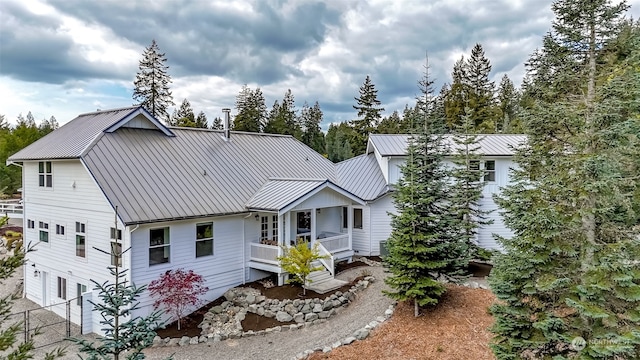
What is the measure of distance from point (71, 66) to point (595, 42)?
2011 centimetres

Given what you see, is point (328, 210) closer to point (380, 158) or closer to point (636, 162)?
point (380, 158)

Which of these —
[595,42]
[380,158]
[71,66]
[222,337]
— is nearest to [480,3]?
[595,42]

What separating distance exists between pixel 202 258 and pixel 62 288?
6.86m

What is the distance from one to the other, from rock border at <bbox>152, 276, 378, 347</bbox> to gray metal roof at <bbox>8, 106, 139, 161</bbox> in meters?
7.78

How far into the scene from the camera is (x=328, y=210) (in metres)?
19.9

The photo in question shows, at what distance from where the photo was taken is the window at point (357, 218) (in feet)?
66.2

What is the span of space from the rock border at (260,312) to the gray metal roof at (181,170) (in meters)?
3.67

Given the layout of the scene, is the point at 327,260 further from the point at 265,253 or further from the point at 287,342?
the point at 287,342

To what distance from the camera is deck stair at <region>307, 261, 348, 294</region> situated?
14.3m

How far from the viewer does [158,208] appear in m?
13.5

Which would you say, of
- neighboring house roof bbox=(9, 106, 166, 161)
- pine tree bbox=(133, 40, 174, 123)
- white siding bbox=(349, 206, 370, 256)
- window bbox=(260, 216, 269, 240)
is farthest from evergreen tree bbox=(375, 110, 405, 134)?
neighboring house roof bbox=(9, 106, 166, 161)

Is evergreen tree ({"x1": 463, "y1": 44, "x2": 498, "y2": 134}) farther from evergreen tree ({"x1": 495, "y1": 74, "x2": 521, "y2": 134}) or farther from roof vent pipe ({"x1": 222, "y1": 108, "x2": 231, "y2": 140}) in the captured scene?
roof vent pipe ({"x1": 222, "y1": 108, "x2": 231, "y2": 140})

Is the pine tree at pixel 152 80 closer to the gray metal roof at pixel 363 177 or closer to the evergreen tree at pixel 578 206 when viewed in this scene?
the gray metal roof at pixel 363 177

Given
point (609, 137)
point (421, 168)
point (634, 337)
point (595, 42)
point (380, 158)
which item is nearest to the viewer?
point (634, 337)
